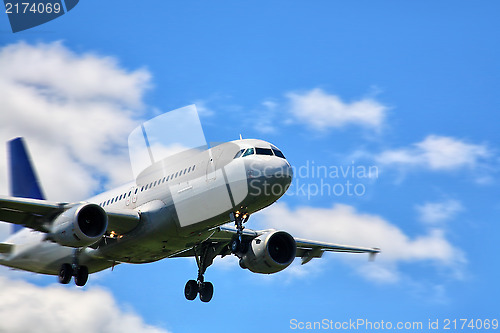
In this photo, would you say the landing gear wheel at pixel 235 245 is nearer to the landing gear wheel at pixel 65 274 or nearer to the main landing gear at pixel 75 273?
the main landing gear at pixel 75 273

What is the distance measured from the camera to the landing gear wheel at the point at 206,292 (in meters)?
41.6

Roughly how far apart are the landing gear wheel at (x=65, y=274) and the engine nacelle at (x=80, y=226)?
3.98m

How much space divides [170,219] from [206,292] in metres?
6.80

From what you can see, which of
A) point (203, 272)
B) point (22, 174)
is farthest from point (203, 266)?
point (22, 174)

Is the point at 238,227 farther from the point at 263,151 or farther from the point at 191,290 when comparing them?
the point at 191,290

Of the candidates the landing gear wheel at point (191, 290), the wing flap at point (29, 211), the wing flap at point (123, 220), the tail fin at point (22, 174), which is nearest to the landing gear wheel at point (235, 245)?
the wing flap at point (123, 220)

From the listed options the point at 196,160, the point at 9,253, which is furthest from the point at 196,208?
the point at 9,253

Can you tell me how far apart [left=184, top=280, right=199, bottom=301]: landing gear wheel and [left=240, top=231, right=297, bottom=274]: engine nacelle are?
3989 millimetres

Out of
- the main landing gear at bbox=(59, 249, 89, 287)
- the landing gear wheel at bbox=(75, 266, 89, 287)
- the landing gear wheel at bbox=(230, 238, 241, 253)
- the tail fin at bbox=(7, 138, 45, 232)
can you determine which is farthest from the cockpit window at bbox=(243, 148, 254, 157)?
the tail fin at bbox=(7, 138, 45, 232)

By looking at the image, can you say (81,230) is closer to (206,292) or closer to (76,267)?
(76,267)

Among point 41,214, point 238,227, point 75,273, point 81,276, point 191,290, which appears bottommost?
point 191,290

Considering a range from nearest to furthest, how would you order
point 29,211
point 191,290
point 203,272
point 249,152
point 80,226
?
point 249,152 → point 80,226 → point 29,211 → point 191,290 → point 203,272

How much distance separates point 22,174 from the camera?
4831 centimetres

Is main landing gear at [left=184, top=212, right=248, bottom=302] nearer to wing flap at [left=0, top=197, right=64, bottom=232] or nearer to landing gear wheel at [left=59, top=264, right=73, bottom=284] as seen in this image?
landing gear wheel at [left=59, top=264, right=73, bottom=284]
